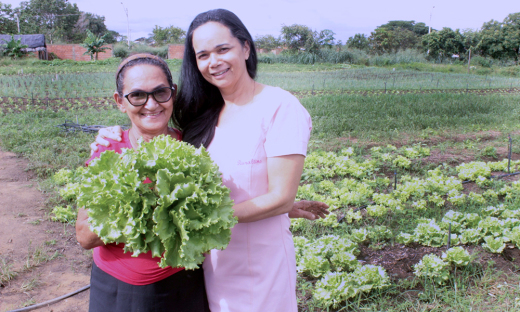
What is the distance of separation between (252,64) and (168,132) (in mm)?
536

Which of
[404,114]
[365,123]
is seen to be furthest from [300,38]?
[365,123]

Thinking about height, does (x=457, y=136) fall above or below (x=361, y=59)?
below

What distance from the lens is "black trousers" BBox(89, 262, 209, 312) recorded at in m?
1.54

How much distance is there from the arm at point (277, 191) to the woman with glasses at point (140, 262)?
1.45 ft

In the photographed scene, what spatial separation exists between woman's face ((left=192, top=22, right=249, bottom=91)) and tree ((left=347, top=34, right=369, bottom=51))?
16.5 metres

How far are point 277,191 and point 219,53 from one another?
0.65m

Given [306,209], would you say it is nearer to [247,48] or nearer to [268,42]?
[247,48]

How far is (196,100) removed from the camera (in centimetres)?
187

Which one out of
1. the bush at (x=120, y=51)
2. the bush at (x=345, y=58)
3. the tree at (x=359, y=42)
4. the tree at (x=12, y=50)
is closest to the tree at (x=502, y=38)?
the bush at (x=345, y=58)

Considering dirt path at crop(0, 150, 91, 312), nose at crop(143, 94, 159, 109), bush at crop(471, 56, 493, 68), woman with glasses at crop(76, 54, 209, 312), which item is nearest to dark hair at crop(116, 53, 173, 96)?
woman with glasses at crop(76, 54, 209, 312)

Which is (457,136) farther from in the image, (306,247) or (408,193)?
(306,247)

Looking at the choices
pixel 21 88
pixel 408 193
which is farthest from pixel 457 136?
pixel 21 88

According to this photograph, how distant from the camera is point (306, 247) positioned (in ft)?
11.9

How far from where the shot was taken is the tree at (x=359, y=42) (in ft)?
57.2
